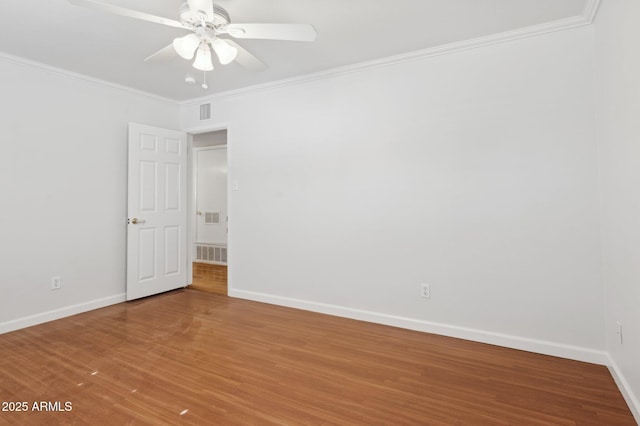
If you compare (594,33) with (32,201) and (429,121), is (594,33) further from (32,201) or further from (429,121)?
(32,201)

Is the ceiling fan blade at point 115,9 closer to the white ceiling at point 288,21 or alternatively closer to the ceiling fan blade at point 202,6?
the ceiling fan blade at point 202,6

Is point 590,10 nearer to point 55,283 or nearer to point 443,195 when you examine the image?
point 443,195

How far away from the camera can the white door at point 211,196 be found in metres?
6.39

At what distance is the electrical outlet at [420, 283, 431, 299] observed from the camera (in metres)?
2.95

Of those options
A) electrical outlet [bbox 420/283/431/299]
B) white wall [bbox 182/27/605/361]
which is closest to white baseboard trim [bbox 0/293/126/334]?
white wall [bbox 182/27/605/361]

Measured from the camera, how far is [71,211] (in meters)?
3.44

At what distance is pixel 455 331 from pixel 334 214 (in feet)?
5.10

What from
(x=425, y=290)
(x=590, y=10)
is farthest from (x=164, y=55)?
(x=590, y=10)

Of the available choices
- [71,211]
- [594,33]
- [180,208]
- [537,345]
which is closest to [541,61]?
[594,33]

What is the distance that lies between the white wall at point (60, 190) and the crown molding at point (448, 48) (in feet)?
4.89

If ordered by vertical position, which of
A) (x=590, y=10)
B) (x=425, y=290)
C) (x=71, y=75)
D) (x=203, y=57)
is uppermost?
(x=71, y=75)

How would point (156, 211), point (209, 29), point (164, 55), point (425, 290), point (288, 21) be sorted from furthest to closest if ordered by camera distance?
point (156, 211)
point (425, 290)
point (288, 21)
point (164, 55)
point (209, 29)

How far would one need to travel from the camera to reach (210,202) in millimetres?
6543

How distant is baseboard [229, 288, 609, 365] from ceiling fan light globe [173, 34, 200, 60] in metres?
2.60
